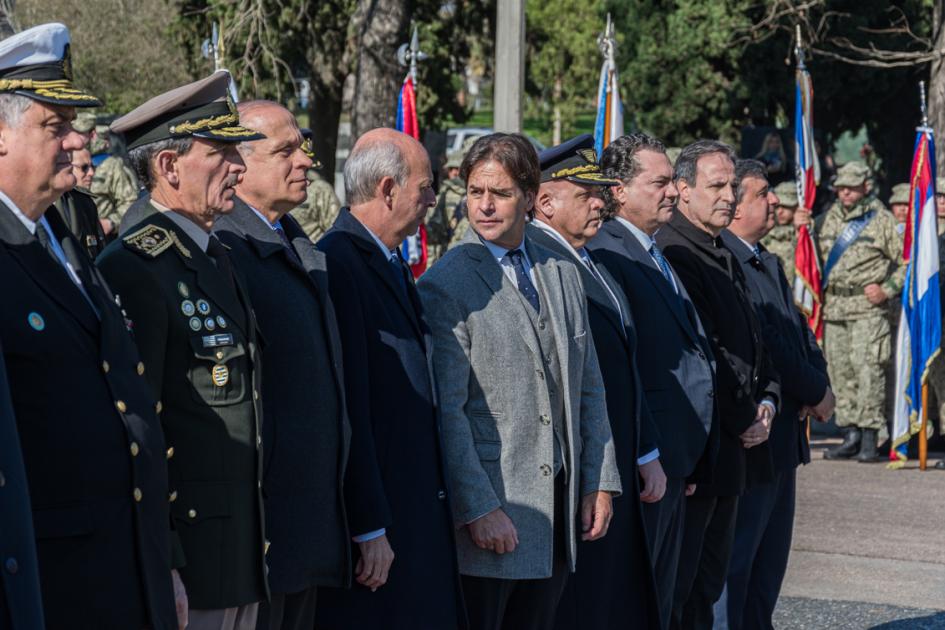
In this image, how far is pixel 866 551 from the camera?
8.00 metres

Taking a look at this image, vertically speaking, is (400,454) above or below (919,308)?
above

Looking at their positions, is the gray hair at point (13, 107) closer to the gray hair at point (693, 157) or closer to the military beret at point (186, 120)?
the military beret at point (186, 120)

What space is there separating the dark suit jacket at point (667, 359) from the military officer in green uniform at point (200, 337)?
2.02 m

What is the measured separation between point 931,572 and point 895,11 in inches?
463

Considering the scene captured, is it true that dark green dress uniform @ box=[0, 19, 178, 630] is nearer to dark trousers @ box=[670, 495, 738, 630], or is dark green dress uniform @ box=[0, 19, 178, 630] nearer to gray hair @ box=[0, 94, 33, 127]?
gray hair @ box=[0, 94, 33, 127]

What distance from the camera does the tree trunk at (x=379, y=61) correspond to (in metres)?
13.5

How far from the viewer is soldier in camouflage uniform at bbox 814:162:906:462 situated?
1127cm

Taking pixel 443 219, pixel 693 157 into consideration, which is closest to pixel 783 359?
pixel 693 157

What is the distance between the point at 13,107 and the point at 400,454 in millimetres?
1576

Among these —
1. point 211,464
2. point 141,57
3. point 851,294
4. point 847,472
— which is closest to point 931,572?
point 847,472

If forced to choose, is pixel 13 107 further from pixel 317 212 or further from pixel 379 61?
pixel 379 61

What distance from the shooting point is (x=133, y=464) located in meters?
2.99

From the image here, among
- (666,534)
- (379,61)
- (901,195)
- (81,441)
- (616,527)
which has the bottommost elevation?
(666,534)

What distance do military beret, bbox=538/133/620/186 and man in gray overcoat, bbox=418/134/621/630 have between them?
438 mm
